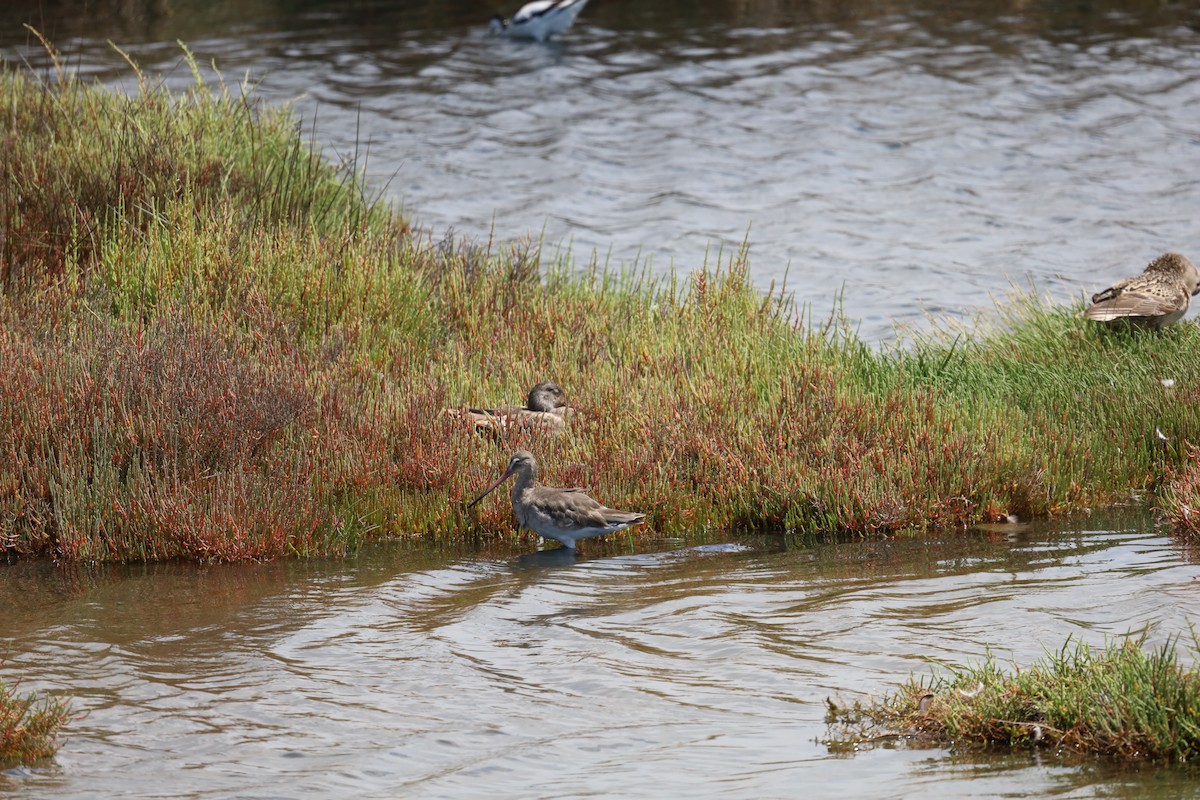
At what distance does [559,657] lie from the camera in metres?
6.67

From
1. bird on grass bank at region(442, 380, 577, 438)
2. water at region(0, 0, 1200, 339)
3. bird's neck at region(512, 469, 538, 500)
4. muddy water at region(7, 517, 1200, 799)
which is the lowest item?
muddy water at region(7, 517, 1200, 799)

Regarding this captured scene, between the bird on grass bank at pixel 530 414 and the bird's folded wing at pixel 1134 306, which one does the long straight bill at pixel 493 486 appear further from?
the bird's folded wing at pixel 1134 306

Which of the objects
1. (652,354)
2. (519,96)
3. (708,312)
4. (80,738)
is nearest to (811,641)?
(80,738)

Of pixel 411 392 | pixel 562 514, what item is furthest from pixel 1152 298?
pixel 411 392

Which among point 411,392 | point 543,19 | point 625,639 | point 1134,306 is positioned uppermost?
point 543,19

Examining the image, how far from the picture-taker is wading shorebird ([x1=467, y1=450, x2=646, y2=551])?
8477mm

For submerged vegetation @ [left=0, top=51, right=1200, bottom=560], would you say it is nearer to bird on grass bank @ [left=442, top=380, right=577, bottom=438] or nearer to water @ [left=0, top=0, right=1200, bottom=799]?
bird on grass bank @ [left=442, top=380, right=577, bottom=438]

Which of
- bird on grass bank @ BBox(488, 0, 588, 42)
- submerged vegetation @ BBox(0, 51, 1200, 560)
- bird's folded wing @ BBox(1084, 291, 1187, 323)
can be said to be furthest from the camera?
bird on grass bank @ BBox(488, 0, 588, 42)

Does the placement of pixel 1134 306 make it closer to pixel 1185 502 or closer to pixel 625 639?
pixel 1185 502

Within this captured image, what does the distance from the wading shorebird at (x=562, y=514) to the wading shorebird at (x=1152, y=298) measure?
4.60 meters

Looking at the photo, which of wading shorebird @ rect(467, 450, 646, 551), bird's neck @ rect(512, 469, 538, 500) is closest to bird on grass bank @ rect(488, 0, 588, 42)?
bird's neck @ rect(512, 469, 538, 500)

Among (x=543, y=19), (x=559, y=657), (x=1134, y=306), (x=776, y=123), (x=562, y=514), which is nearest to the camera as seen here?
(x=559, y=657)

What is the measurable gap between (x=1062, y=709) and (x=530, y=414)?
5110 millimetres

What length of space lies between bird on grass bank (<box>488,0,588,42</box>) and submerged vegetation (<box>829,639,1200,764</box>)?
88.3 ft
